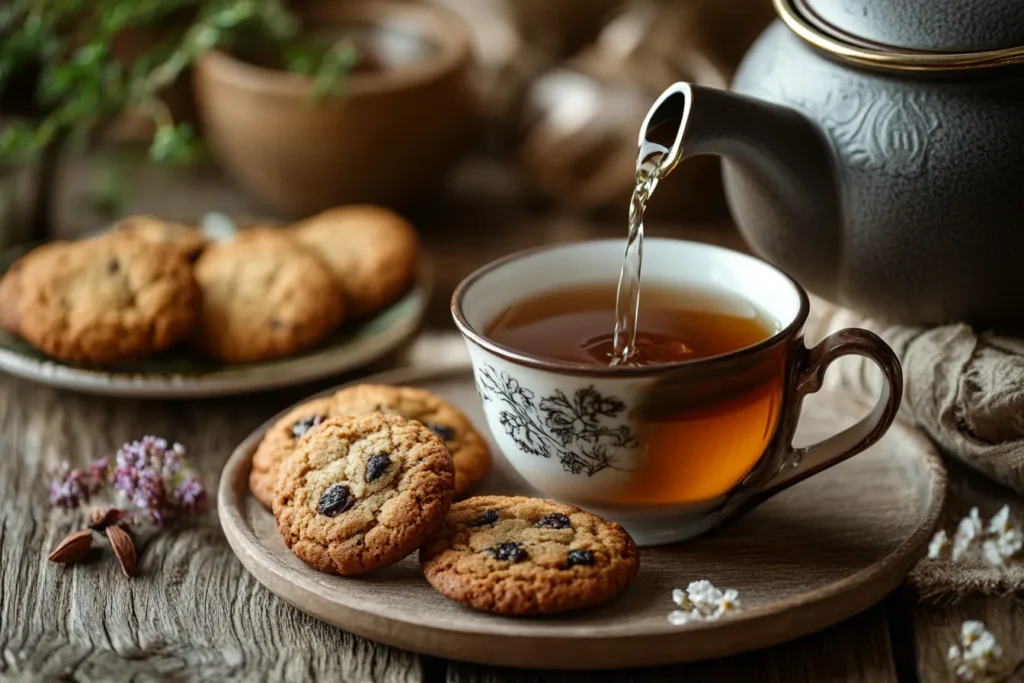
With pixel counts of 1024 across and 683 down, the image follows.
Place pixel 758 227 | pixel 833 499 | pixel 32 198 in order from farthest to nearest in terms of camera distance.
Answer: pixel 32 198
pixel 758 227
pixel 833 499

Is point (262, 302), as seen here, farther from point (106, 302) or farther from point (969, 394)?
point (969, 394)

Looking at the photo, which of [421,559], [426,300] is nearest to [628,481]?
[421,559]

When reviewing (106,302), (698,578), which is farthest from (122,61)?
(698,578)

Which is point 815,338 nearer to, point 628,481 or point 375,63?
point 628,481

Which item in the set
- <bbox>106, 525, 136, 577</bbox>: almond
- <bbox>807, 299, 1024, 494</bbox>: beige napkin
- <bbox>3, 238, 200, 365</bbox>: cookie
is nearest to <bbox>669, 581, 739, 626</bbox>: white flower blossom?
<bbox>807, 299, 1024, 494</bbox>: beige napkin

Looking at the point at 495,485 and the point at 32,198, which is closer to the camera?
the point at 495,485

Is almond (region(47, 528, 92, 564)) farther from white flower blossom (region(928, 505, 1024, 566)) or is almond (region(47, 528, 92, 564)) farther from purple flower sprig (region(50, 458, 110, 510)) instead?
white flower blossom (region(928, 505, 1024, 566))
